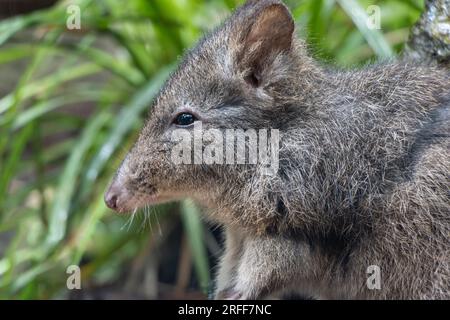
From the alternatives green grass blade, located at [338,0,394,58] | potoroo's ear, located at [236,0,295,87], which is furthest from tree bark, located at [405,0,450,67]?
potoroo's ear, located at [236,0,295,87]

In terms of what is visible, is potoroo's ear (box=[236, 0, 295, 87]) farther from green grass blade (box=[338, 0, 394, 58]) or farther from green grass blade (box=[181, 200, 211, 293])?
green grass blade (box=[181, 200, 211, 293])

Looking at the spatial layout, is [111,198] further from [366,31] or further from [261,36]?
[366,31]

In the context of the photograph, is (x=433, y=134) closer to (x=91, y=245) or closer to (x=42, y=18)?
(x=42, y=18)

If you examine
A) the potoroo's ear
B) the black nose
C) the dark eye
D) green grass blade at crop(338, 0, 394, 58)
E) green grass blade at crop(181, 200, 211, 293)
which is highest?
green grass blade at crop(338, 0, 394, 58)

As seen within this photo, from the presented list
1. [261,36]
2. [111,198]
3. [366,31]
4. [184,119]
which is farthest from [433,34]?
[111,198]
